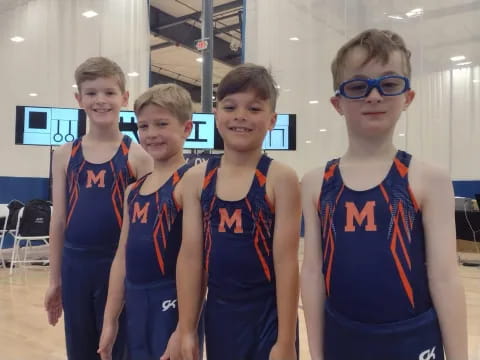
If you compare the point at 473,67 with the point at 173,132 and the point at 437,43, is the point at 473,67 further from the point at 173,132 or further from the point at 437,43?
the point at 173,132

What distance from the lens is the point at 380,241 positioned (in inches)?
46.4

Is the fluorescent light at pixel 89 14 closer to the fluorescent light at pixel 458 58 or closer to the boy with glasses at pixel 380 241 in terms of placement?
the fluorescent light at pixel 458 58

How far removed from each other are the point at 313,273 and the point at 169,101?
82cm

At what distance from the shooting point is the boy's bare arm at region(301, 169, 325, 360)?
1269 millimetres

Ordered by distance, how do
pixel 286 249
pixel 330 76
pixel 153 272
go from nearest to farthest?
pixel 286 249, pixel 153 272, pixel 330 76

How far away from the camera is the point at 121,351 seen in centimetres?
177

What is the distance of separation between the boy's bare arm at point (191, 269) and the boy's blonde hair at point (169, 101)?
332 mm

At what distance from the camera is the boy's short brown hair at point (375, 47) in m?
1.21

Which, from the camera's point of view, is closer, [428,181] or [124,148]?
[428,181]

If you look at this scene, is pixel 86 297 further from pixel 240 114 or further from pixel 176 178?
pixel 240 114

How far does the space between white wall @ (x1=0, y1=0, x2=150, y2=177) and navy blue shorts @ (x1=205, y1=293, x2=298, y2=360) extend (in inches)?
303

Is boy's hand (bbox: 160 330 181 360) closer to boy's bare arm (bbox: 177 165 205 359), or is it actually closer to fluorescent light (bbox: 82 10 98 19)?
boy's bare arm (bbox: 177 165 205 359)

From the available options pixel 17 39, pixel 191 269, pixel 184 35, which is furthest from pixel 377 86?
pixel 184 35

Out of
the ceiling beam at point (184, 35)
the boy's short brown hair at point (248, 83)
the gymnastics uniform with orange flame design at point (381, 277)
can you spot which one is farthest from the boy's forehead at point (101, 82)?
the ceiling beam at point (184, 35)
